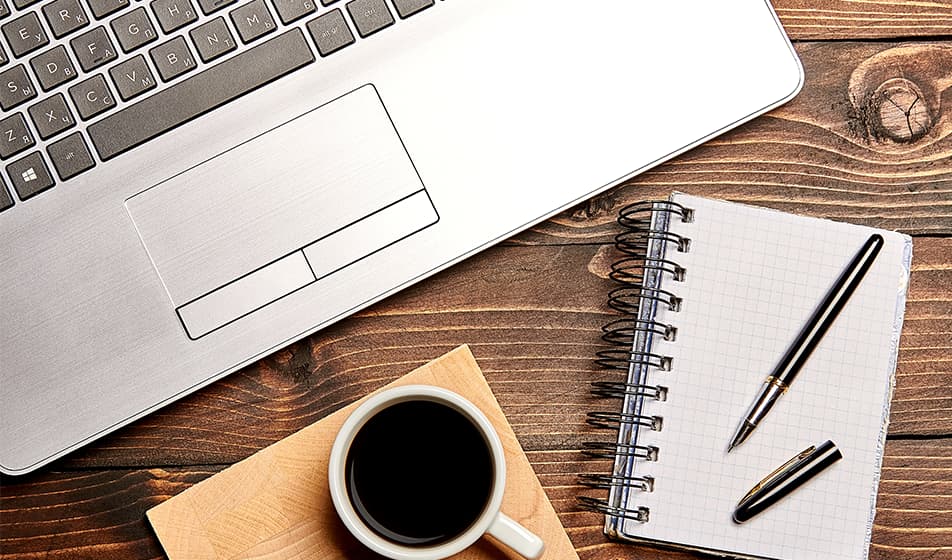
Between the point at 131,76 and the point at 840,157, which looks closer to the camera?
the point at 131,76

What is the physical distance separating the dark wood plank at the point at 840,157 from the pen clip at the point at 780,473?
0.54 feet

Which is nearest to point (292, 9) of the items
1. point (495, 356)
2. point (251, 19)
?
point (251, 19)

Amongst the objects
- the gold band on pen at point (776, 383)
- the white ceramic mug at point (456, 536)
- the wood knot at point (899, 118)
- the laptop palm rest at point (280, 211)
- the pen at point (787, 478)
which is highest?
the laptop palm rest at point (280, 211)

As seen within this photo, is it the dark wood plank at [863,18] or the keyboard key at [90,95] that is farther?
the dark wood plank at [863,18]

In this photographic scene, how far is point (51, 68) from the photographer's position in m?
0.48

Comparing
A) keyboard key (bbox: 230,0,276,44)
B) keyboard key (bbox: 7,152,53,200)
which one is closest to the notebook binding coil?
keyboard key (bbox: 230,0,276,44)

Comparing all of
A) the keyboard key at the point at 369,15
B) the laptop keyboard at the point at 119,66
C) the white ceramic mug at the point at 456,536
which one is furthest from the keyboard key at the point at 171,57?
the white ceramic mug at the point at 456,536

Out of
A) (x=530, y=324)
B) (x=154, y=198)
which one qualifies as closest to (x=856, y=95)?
(x=530, y=324)

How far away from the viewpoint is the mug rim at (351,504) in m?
0.49

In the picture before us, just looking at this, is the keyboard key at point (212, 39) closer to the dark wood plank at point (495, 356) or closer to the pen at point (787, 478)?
the dark wood plank at point (495, 356)

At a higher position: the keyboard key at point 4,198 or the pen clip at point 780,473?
the keyboard key at point 4,198

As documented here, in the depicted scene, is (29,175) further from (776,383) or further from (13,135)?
(776,383)

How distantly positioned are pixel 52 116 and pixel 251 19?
0.13m

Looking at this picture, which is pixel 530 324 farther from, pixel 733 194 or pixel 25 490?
pixel 25 490
